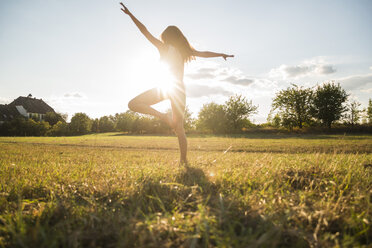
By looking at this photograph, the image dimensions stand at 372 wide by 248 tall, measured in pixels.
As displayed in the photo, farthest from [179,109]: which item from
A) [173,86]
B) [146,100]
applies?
[146,100]

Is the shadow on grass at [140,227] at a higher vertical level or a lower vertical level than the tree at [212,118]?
lower

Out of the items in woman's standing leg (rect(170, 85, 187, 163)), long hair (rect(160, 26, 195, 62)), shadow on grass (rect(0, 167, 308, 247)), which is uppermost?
long hair (rect(160, 26, 195, 62))

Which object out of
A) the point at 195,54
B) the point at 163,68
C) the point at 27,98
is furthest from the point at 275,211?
the point at 27,98

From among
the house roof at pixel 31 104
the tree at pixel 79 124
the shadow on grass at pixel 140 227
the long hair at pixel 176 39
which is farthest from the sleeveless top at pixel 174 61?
the house roof at pixel 31 104

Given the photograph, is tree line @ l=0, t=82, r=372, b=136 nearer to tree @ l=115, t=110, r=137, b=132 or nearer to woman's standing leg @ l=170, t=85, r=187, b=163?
tree @ l=115, t=110, r=137, b=132

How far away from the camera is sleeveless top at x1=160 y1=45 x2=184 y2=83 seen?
12.8ft

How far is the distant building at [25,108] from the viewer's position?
2506 inches

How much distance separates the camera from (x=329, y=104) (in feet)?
127

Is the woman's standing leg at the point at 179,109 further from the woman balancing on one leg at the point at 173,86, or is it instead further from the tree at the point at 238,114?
the tree at the point at 238,114

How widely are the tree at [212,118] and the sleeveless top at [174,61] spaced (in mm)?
39898

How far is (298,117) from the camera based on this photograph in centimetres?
4116

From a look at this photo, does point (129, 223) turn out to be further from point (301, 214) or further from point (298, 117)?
point (298, 117)

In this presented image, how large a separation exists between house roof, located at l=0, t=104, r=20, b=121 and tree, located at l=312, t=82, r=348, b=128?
85.5 metres

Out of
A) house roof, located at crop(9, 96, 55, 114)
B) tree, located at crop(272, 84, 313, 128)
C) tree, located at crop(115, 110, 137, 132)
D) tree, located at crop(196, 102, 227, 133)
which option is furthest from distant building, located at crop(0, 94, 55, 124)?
tree, located at crop(272, 84, 313, 128)
